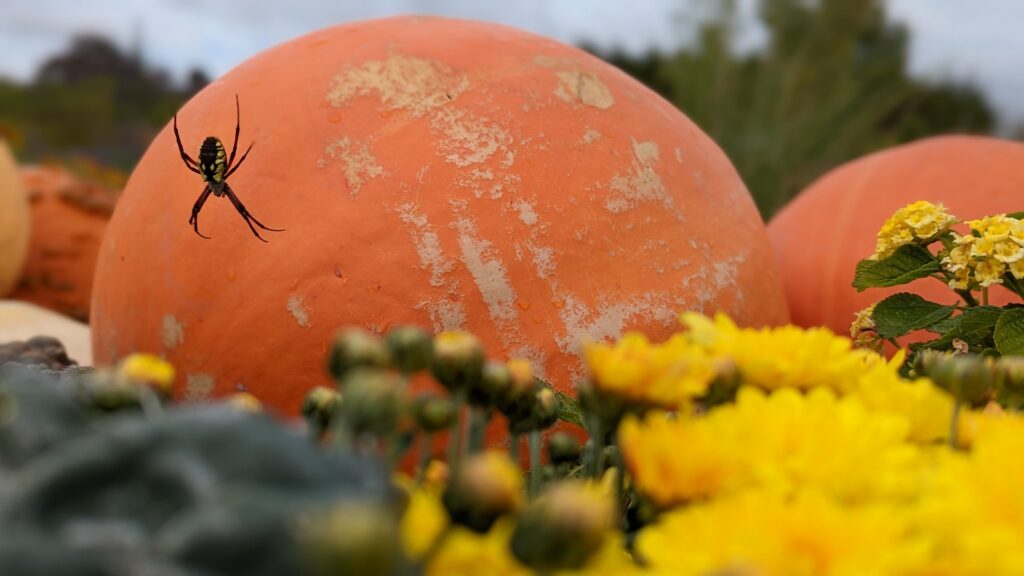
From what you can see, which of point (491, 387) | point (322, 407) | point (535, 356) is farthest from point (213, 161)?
point (491, 387)

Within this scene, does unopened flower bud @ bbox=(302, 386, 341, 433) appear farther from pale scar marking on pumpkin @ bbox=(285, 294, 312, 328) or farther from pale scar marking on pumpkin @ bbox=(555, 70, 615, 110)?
pale scar marking on pumpkin @ bbox=(555, 70, 615, 110)

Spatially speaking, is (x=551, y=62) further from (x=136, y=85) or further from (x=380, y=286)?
(x=136, y=85)

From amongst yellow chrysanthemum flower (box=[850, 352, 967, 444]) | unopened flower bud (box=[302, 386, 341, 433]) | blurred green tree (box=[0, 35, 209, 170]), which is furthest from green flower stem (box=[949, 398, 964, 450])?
blurred green tree (box=[0, 35, 209, 170])

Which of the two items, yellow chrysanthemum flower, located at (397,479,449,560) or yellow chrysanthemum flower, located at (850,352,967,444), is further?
yellow chrysanthemum flower, located at (850,352,967,444)

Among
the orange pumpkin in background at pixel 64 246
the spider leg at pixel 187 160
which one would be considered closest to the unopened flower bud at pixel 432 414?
the spider leg at pixel 187 160

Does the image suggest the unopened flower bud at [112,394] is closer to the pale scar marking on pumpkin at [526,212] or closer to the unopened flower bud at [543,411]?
the unopened flower bud at [543,411]

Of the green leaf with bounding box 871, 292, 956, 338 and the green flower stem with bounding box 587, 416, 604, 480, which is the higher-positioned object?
the green flower stem with bounding box 587, 416, 604, 480

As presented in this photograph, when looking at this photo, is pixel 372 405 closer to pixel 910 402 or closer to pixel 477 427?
pixel 477 427
